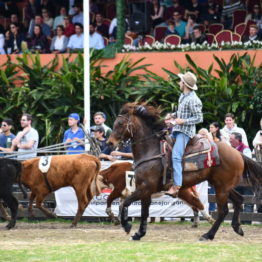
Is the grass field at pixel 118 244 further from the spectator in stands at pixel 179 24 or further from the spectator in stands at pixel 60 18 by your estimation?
the spectator in stands at pixel 60 18

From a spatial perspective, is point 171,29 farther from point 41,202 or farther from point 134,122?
point 134,122

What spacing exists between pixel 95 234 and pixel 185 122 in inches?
105

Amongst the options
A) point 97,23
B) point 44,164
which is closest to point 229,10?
point 97,23

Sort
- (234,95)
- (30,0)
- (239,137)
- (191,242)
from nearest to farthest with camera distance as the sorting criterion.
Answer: (191,242), (239,137), (234,95), (30,0)

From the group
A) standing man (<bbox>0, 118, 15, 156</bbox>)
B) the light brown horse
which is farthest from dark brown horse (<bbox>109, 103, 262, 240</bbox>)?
standing man (<bbox>0, 118, 15, 156</bbox>)

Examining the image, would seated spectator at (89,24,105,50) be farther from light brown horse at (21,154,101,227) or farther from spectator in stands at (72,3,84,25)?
light brown horse at (21,154,101,227)

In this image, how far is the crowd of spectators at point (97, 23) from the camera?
23.6 m

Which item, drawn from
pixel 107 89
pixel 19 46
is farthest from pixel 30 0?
pixel 107 89

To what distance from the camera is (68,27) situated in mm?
24750

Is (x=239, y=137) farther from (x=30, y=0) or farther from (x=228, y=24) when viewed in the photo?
(x=30, y=0)

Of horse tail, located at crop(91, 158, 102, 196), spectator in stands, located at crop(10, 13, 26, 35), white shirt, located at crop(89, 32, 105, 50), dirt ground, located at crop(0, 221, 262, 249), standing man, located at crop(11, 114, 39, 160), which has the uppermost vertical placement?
spectator in stands, located at crop(10, 13, 26, 35)

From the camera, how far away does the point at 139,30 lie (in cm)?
2397

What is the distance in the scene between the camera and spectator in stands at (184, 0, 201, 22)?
24.8 metres

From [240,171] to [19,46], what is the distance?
11693mm
